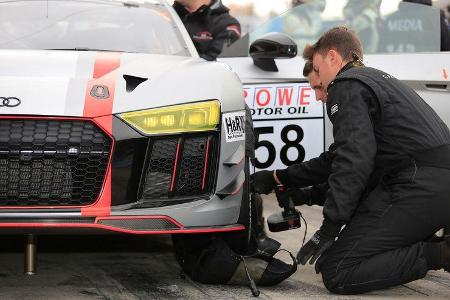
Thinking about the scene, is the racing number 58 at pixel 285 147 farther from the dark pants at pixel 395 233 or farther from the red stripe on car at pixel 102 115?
the red stripe on car at pixel 102 115

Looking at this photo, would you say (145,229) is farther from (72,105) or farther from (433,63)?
(433,63)

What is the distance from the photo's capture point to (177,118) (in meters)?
3.83

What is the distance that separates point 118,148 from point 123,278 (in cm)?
89

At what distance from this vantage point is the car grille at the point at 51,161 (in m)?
3.69

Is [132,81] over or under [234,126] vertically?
over

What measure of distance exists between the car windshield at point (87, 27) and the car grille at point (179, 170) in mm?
1188

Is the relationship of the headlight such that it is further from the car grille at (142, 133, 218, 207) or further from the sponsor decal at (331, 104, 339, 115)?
the sponsor decal at (331, 104, 339, 115)

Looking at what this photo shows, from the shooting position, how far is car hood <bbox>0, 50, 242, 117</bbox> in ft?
12.2

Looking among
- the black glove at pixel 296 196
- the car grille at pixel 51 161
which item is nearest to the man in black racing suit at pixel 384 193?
the black glove at pixel 296 196

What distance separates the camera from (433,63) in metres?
5.91

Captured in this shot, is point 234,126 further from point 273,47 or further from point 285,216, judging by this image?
point 273,47

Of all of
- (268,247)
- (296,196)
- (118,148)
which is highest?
(118,148)

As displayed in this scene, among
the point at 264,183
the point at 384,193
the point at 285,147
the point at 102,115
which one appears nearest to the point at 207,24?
the point at 285,147

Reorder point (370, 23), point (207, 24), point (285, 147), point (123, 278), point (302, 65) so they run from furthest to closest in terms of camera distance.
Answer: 1. point (207, 24)
2. point (370, 23)
3. point (302, 65)
4. point (285, 147)
5. point (123, 278)
